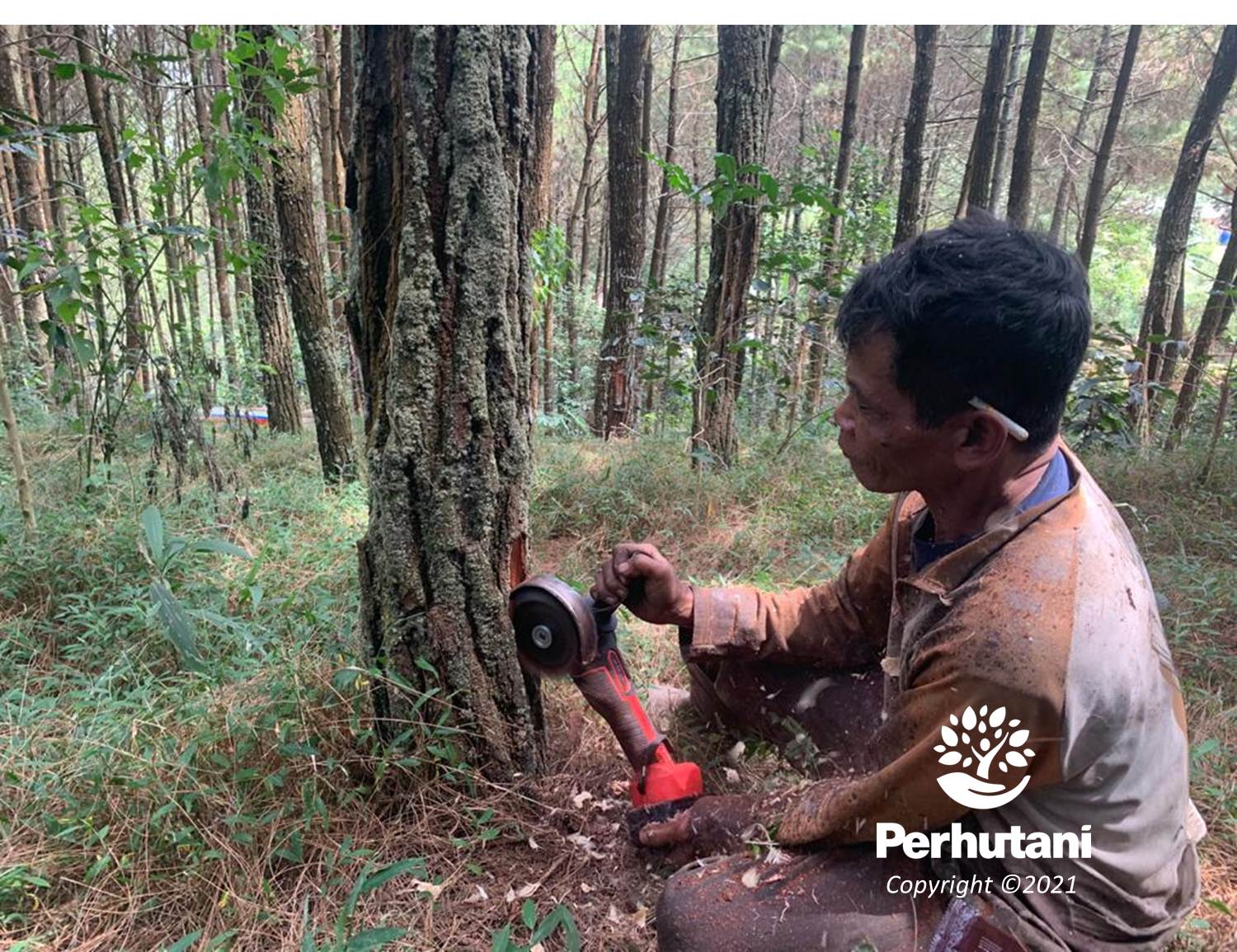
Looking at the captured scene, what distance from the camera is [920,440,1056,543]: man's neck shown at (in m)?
1.35

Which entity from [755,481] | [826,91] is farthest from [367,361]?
[826,91]

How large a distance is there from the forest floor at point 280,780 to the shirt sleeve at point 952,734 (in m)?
0.66

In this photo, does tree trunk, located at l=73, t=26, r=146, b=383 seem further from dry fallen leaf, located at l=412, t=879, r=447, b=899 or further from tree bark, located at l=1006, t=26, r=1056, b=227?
Result: tree bark, located at l=1006, t=26, r=1056, b=227

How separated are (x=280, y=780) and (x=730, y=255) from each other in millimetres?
4120

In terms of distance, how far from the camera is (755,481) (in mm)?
4684

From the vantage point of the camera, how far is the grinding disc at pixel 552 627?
5.77 feet

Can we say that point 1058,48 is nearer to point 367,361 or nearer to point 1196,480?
point 1196,480

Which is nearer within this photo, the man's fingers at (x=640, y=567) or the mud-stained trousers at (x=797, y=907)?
the mud-stained trousers at (x=797, y=907)

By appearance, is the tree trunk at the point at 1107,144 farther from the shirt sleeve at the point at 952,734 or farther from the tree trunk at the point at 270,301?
the tree trunk at the point at 270,301

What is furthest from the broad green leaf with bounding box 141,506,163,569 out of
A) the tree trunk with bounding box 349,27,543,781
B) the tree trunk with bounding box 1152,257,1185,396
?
the tree trunk with bounding box 1152,257,1185,396

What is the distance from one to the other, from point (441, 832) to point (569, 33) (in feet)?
55.5

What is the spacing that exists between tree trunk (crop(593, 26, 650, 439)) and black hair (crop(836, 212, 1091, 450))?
5.58 meters

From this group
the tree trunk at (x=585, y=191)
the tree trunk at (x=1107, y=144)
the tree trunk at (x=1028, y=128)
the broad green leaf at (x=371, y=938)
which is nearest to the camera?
the broad green leaf at (x=371, y=938)

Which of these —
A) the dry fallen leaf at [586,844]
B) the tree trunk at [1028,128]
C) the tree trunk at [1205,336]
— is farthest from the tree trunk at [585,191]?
the dry fallen leaf at [586,844]
